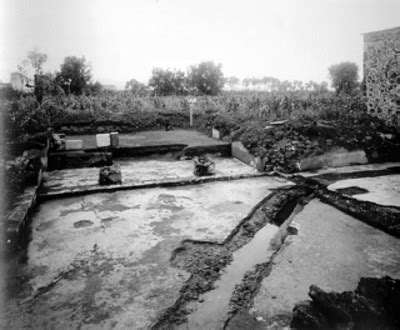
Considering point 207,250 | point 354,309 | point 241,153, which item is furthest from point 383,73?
point 354,309

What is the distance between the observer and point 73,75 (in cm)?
2428

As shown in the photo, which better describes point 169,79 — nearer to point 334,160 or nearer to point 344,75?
point 344,75

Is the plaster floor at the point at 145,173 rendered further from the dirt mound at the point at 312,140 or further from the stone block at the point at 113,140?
the dirt mound at the point at 312,140

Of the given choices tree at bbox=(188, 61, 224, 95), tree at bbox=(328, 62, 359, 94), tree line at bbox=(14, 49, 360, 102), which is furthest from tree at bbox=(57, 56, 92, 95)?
tree at bbox=(328, 62, 359, 94)

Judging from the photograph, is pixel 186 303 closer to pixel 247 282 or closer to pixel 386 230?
pixel 247 282

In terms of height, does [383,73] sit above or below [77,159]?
above

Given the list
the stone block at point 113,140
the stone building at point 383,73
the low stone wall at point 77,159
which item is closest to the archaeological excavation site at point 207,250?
the low stone wall at point 77,159

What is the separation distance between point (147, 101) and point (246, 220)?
1503cm

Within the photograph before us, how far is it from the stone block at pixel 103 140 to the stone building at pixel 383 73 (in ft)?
28.9

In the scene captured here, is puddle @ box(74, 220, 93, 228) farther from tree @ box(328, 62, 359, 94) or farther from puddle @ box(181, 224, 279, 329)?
tree @ box(328, 62, 359, 94)

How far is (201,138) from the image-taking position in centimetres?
1192

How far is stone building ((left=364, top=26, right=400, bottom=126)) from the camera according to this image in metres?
9.91

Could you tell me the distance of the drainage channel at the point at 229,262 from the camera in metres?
2.84

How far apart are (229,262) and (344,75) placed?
96.5ft
